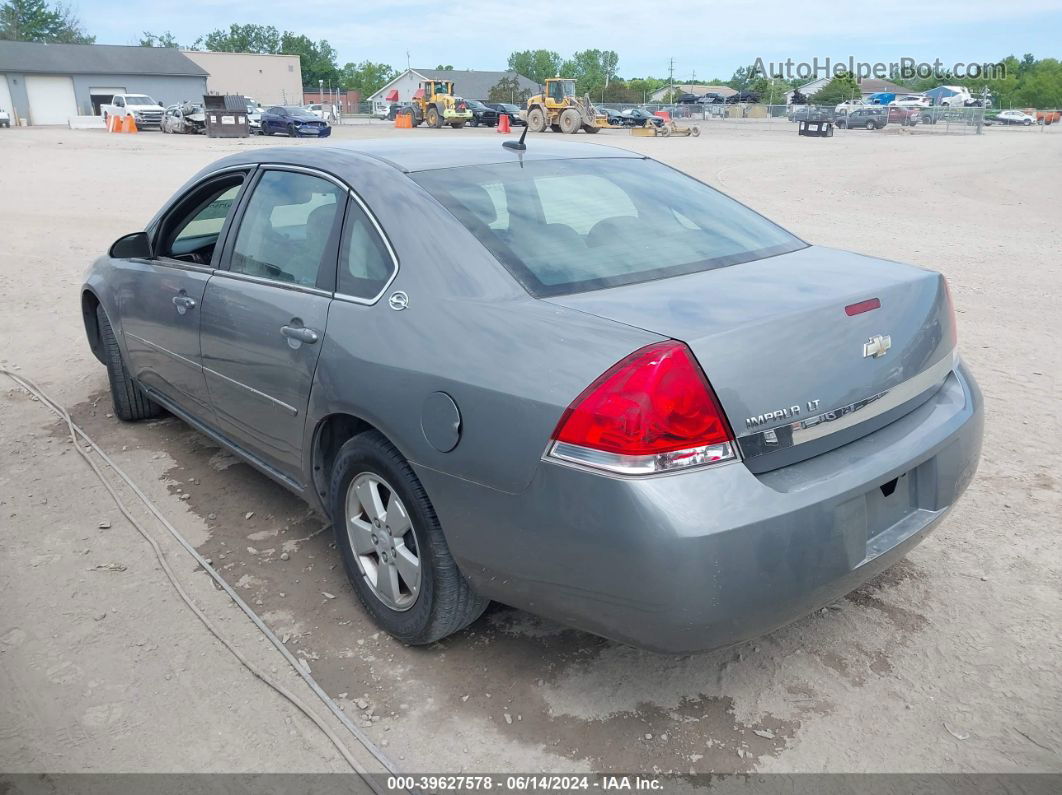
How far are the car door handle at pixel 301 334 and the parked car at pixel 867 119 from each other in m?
58.1

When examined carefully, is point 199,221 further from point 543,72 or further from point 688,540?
point 543,72

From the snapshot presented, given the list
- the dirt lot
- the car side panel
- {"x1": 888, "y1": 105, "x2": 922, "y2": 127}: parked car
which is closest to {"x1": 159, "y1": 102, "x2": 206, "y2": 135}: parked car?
{"x1": 888, "y1": 105, "x2": 922, "y2": 127}: parked car

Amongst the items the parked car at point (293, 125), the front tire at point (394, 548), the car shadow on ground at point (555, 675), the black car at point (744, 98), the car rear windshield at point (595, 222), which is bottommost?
the car shadow on ground at point (555, 675)

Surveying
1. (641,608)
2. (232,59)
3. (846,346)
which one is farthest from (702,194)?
(232,59)

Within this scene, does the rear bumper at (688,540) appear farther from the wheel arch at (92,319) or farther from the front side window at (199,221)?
the wheel arch at (92,319)

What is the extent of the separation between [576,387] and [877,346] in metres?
0.95

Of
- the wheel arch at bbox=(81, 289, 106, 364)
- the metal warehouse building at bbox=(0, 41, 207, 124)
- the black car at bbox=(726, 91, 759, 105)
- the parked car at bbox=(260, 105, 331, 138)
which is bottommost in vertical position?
the wheel arch at bbox=(81, 289, 106, 364)

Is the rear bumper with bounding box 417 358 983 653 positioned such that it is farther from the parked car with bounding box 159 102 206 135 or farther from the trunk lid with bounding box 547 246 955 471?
the parked car with bounding box 159 102 206 135

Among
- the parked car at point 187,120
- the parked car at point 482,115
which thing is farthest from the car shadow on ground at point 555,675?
the parked car at point 482,115

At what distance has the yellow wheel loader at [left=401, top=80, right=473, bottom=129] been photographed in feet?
156

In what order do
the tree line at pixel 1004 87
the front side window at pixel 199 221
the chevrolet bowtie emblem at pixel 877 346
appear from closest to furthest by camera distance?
the chevrolet bowtie emblem at pixel 877 346 → the front side window at pixel 199 221 → the tree line at pixel 1004 87

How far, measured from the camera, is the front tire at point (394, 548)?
2797 mm

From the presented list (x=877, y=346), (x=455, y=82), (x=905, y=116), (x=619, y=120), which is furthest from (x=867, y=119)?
(x=455, y=82)

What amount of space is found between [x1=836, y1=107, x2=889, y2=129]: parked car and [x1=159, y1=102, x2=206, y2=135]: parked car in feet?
125
